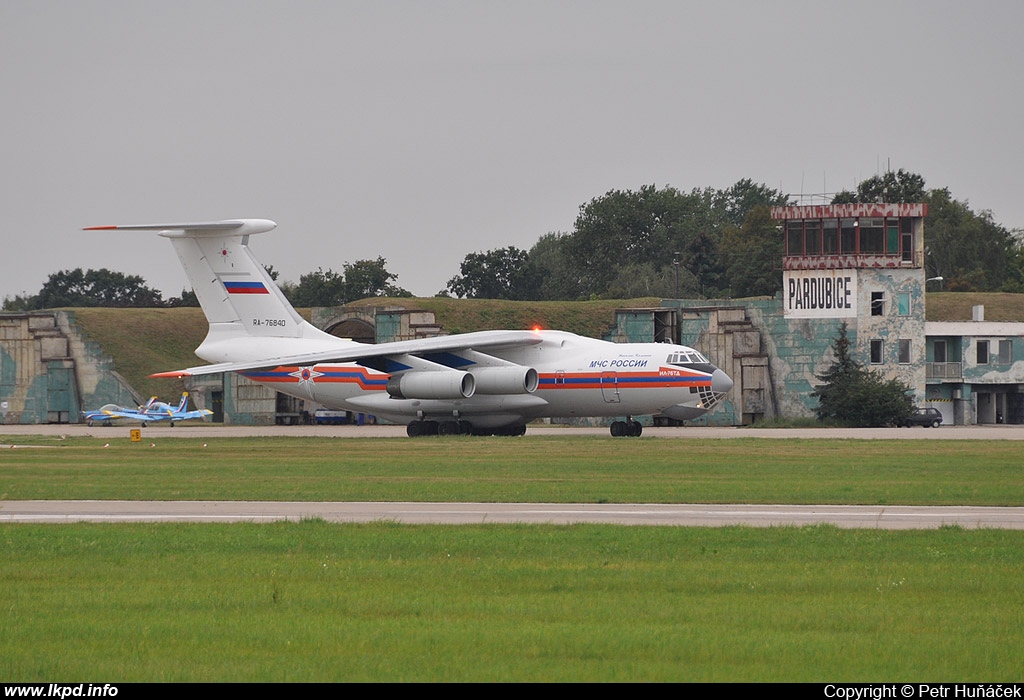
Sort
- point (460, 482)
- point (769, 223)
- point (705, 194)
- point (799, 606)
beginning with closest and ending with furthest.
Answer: point (799, 606) → point (460, 482) → point (769, 223) → point (705, 194)

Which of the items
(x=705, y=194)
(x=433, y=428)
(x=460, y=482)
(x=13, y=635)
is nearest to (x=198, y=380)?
(x=433, y=428)

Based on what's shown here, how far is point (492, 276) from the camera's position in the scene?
104 meters

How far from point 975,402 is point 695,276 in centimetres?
4524

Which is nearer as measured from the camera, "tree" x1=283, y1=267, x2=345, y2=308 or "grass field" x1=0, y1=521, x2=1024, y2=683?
"grass field" x1=0, y1=521, x2=1024, y2=683

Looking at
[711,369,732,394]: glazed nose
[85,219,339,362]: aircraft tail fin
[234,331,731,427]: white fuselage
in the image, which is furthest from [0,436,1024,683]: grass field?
[85,219,339,362]: aircraft tail fin

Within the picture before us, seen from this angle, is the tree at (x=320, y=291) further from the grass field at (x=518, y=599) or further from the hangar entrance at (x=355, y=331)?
the grass field at (x=518, y=599)

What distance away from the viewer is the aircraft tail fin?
143 ft

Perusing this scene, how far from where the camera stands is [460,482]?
→ 2411 cm

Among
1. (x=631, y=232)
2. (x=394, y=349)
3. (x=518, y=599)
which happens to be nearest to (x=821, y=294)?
(x=394, y=349)

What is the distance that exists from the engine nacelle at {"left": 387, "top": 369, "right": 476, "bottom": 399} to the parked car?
1941cm

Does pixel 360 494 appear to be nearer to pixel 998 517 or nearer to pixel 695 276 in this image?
pixel 998 517

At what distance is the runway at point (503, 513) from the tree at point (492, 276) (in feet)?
274

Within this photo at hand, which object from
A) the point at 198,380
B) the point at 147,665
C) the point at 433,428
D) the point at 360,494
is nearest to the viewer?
the point at 147,665

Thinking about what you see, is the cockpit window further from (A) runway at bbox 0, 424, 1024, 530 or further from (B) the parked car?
(A) runway at bbox 0, 424, 1024, 530
